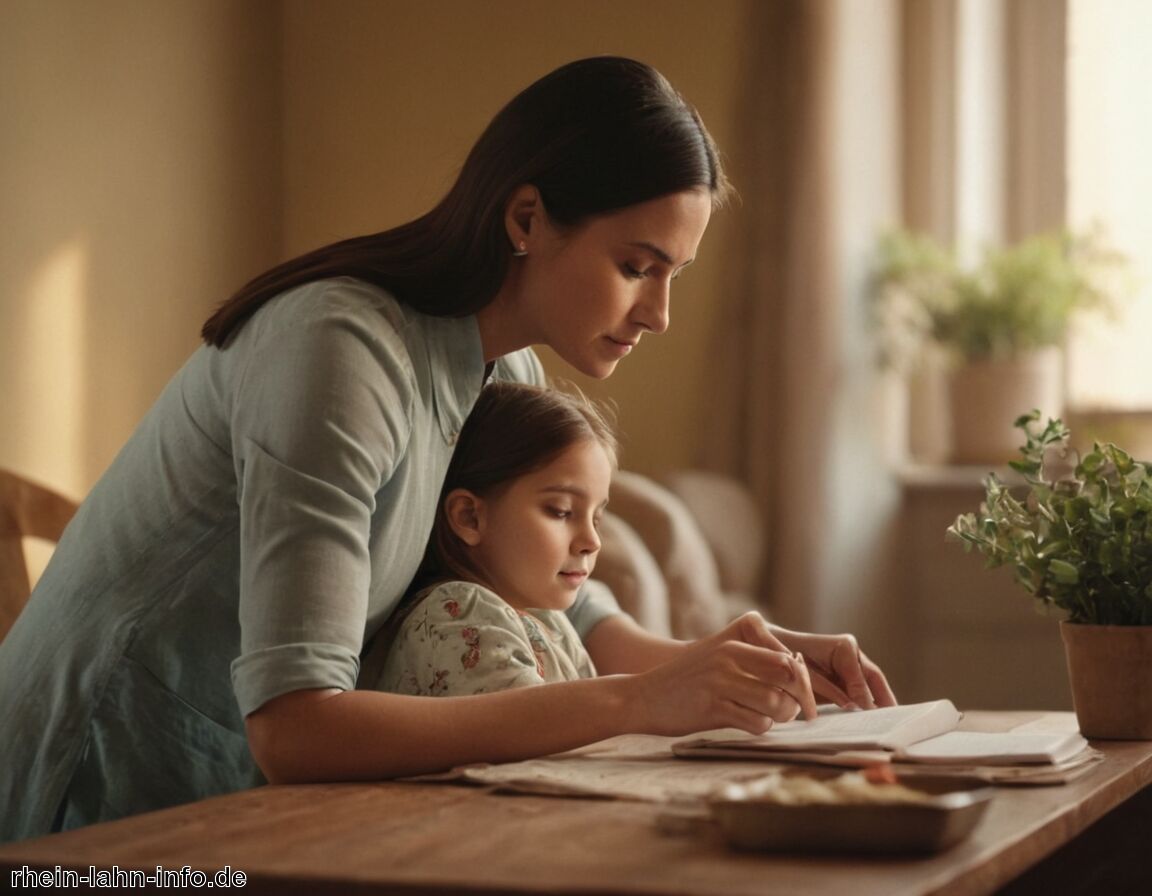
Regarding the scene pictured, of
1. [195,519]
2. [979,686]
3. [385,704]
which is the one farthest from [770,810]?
[979,686]

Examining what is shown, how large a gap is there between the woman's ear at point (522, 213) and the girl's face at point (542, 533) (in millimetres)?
197

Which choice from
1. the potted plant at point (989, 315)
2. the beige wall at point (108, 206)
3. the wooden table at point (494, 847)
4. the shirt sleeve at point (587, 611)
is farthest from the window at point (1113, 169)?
the wooden table at point (494, 847)

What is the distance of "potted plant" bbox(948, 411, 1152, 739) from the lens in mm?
1316

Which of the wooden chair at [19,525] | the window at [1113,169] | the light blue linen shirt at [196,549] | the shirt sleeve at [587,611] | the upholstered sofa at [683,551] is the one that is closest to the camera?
the light blue linen shirt at [196,549]

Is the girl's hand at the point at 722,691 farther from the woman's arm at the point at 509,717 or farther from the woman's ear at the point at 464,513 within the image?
the woman's ear at the point at 464,513

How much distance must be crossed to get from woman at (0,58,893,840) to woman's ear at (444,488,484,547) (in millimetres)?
77

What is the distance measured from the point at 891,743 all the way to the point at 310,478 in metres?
0.46

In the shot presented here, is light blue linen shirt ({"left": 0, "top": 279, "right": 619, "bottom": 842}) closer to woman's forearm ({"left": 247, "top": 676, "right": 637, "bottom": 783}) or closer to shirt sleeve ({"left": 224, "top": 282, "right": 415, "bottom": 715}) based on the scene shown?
shirt sleeve ({"left": 224, "top": 282, "right": 415, "bottom": 715})

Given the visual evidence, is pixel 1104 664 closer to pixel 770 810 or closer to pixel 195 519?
pixel 770 810

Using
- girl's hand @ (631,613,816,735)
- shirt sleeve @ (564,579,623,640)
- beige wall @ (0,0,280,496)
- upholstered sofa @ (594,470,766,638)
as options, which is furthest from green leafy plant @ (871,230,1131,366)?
girl's hand @ (631,613,816,735)

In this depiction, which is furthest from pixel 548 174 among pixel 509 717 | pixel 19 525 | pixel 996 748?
pixel 19 525

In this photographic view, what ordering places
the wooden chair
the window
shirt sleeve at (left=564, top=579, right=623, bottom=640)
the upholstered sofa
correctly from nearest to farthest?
shirt sleeve at (left=564, top=579, right=623, bottom=640) < the wooden chair < the upholstered sofa < the window

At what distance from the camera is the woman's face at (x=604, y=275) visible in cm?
141

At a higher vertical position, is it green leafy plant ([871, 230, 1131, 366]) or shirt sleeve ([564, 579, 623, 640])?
green leafy plant ([871, 230, 1131, 366])
